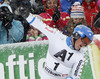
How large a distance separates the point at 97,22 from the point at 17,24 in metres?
1.65

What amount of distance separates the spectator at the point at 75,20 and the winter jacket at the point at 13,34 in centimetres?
91

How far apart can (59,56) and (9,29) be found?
4.20 ft

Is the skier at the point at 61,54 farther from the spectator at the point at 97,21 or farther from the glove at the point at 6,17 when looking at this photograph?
the spectator at the point at 97,21

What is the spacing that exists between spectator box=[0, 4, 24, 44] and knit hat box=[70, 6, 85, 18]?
1091 mm

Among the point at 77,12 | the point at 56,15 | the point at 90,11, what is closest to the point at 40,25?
the point at 56,15

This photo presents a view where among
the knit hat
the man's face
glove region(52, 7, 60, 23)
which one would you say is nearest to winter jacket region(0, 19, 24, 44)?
glove region(52, 7, 60, 23)

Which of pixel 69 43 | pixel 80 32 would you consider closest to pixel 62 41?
pixel 69 43

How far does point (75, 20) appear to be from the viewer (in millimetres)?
5035

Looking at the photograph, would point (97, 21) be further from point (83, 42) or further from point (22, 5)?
point (22, 5)

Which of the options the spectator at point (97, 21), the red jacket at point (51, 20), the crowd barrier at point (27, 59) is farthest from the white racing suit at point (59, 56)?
the spectator at point (97, 21)

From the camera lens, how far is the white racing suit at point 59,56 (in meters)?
4.12

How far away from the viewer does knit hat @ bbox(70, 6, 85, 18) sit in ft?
16.7

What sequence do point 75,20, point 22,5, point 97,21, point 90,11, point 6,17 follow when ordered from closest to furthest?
point 6,17 → point 75,20 → point 97,21 → point 90,11 → point 22,5

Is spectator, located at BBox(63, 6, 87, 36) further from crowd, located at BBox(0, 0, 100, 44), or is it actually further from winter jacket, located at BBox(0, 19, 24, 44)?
winter jacket, located at BBox(0, 19, 24, 44)
